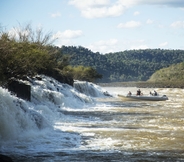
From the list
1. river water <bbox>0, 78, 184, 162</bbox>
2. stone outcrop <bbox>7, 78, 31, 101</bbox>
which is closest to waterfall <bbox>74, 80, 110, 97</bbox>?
stone outcrop <bbox>7, 78, 31, 101</bbox>

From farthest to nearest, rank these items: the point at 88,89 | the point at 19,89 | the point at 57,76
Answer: the point at 88,89
the point at 57,76
the point at 19,89

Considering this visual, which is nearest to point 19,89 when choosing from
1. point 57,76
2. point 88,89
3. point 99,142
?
point 99,142

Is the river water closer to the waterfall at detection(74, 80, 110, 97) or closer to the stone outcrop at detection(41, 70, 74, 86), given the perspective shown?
the stone outcrop at detection(41, 70, 74, 86)

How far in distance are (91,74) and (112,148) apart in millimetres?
94464

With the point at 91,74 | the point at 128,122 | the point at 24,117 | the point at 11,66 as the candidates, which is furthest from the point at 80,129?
the point at 91,74

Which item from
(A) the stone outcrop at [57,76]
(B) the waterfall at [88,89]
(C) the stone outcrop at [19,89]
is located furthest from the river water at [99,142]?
(B) the waterfall at [88,89]

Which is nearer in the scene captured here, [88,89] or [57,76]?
[57,76]

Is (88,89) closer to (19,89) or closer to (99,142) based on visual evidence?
(19,89)

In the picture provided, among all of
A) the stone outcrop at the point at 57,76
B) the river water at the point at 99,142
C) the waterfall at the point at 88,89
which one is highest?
the stone outcrop at the point at 57,76

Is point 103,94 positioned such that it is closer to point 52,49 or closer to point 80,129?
point 52,49

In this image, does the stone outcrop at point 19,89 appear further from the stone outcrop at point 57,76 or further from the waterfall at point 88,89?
the waterfall at point 88,89

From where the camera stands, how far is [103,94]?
67625 millimetres

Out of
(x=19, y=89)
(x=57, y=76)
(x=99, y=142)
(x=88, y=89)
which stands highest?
(x=57, y=76)

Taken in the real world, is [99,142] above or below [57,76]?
below
